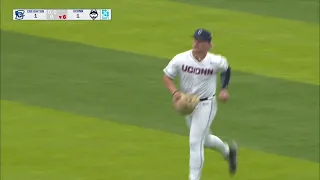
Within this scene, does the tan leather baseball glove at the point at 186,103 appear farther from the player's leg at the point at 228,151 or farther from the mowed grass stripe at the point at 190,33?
the mowed grass stripe at the point at 190,33

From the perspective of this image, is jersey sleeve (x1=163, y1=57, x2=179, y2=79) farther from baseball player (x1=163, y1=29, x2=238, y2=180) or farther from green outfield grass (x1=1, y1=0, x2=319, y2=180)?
green outfield grass (x1=1, y1=0, x2=319, y2=180)

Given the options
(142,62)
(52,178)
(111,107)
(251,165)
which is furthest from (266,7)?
(52,178)

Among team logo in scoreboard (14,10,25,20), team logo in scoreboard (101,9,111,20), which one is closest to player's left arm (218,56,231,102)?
team logo in scoreboard (101,9,111,20)

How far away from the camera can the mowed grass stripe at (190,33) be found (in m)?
14.8

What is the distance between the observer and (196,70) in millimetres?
10289

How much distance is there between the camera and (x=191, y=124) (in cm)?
1043

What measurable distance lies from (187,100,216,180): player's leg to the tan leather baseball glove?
135mm

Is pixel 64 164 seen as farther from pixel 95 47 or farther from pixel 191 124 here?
pixel 95 47

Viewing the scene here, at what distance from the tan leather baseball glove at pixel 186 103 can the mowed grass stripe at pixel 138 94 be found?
205cm

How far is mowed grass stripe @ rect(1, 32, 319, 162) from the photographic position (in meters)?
12.5

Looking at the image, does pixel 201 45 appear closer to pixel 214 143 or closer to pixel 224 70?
pixel 224 70

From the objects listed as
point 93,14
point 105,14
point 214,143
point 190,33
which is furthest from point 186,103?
point 93,14

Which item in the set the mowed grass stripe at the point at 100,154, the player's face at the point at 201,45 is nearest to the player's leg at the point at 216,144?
the mowed grass stripe at the point at 100,154

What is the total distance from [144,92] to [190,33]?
253 cm
